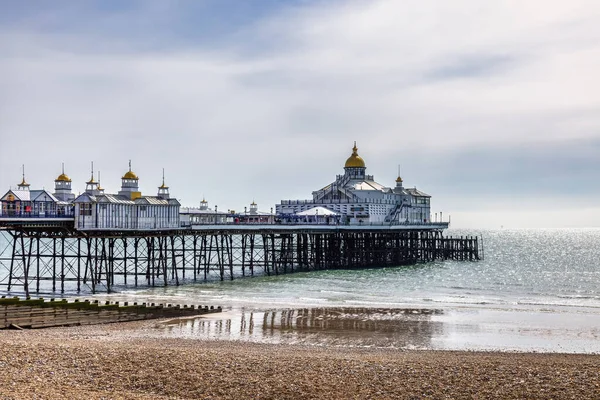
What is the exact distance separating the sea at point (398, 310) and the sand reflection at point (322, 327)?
0.13ft

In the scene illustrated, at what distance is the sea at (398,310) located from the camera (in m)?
29.2

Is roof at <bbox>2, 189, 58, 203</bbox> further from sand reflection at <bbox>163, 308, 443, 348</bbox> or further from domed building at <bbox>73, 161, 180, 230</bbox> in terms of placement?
sand reflection at <bbox>163, 308, 443, 348</bbox>

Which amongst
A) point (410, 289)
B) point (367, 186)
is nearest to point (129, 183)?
point (410, 289)

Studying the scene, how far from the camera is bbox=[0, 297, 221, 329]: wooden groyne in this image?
27406 millimetres

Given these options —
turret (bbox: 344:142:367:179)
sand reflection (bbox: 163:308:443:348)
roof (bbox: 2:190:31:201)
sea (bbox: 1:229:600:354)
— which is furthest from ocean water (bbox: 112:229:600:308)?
turret (bbox: 344:142:367:179)

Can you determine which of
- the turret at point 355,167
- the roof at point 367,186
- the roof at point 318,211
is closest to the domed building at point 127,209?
the roof at point 318,211

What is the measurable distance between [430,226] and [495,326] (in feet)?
177

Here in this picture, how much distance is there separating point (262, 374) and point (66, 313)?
1261 cm

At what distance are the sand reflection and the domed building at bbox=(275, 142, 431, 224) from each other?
38.1 m

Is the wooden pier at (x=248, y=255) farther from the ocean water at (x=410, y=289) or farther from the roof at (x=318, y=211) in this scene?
the ocean water at (x=410, y=289)

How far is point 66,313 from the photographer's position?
95.2 ft

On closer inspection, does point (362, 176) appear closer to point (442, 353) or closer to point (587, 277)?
point (587, 277)

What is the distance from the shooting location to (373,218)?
81.2 m

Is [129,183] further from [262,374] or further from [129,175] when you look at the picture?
[262,374]
